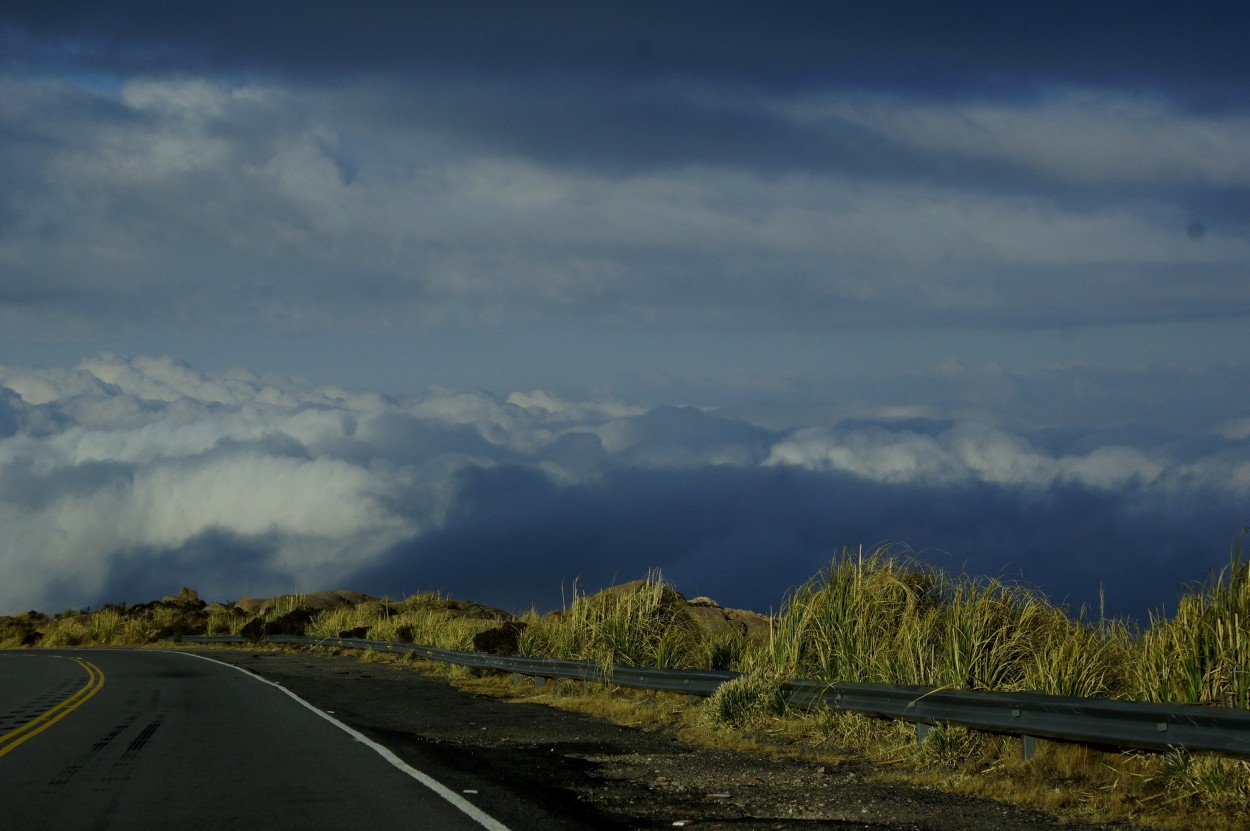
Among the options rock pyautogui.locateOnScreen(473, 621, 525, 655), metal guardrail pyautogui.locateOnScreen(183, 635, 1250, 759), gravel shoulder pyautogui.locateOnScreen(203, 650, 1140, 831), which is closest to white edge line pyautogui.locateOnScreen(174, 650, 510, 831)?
gravel shoulder pyautogui.locateOnScreen(203, 650, 1140, 831)

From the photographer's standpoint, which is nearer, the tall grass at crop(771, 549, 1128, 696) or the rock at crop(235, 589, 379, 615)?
the tall grass at crop(771, 549, 1128, 696)

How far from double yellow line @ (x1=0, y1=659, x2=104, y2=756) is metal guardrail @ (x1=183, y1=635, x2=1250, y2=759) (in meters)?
8.95

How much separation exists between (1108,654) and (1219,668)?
2.39 metres

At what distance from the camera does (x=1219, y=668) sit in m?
9.95

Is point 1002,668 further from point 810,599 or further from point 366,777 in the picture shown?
point 366,777

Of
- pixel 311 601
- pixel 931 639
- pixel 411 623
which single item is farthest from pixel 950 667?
pixel 311 601

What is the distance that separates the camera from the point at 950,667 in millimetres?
12836

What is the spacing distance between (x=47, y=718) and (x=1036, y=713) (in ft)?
49.3

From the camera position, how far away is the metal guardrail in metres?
8.69

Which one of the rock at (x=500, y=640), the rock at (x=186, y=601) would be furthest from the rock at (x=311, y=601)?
the rock at (x=500, y=640)

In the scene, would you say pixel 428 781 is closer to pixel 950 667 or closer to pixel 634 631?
pixel 950 667

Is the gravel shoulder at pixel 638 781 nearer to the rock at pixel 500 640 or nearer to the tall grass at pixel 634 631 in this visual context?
the tall grass at pixel 634 631

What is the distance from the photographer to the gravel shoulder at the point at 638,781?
9.34 m

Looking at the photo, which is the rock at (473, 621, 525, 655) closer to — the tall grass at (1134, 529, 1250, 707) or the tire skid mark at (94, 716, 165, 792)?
the tire skid mark at (94, 716, 165, 792)
